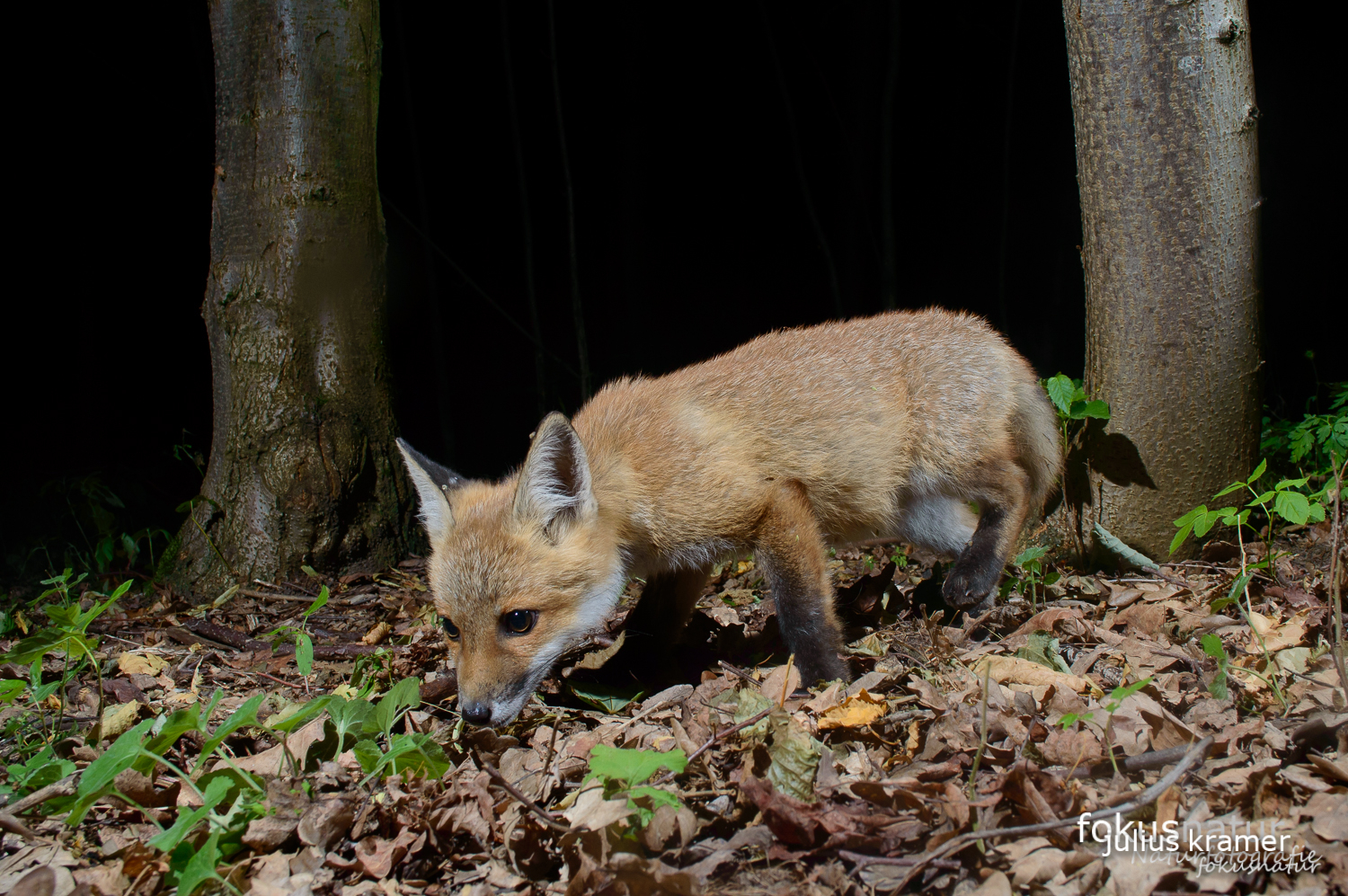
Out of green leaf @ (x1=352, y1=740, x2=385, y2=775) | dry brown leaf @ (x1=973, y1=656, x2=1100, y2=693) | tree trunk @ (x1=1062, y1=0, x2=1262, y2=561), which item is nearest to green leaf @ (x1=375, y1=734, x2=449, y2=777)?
green leaf @ (x1=352, y1=740, x2=385, y2=775)

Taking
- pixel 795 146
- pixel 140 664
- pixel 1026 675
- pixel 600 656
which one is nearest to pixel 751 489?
pixel 600 656

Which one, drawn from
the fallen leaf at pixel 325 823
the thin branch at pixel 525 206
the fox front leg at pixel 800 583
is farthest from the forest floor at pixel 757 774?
the thin branch at pixel 525 206

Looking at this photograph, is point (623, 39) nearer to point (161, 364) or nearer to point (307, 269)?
point (307, 269)

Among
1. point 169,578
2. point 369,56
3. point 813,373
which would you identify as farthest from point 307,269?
point 813,373

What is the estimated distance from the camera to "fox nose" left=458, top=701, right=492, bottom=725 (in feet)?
7.95

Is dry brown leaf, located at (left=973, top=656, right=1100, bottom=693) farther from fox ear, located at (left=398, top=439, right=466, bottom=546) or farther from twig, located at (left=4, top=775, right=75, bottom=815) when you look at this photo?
twig, located at (left=4, top=775, right=75, bottom=815)

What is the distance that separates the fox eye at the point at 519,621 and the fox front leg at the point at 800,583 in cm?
84

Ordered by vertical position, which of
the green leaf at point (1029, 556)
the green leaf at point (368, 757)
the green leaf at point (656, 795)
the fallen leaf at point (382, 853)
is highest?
the green leaf at point (656, 795)

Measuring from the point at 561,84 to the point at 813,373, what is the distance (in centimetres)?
468

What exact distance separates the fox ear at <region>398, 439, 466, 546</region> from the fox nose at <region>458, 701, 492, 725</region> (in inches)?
26.6

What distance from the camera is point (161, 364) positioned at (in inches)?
262

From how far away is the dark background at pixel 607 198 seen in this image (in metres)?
5.98

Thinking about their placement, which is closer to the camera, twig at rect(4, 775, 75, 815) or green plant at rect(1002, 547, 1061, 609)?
twig at rect(4, 775, 75, 815)

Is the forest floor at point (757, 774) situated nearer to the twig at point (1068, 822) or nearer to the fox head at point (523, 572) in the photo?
the twig at point (1068, 822)
